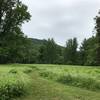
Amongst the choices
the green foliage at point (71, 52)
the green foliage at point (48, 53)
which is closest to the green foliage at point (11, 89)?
the green foliage at point (71, 52)

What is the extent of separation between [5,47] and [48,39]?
198 feet

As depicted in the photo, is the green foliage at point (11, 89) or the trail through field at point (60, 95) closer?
the green foliage at point (11, 89)

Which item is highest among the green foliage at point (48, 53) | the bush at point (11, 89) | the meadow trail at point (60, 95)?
the green foliage at point (48, 53)

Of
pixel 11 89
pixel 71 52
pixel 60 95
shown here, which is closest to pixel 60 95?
pixel 60 95

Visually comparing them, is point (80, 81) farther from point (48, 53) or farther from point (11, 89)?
point (48, 53)

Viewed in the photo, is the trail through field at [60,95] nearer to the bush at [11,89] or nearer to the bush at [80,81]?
the bush at [11,89]

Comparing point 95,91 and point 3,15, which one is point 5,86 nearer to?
point 95,91

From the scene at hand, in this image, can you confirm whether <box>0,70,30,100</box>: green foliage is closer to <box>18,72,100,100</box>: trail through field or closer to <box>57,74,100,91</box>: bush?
<box>18,72,100,100</box>: trail through field

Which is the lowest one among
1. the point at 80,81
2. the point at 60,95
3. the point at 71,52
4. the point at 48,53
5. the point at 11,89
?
the point at 60,95

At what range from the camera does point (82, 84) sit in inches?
624

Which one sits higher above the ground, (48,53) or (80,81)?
(48,53)

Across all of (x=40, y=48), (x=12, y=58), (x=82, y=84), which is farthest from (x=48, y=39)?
(x=82, y=84)

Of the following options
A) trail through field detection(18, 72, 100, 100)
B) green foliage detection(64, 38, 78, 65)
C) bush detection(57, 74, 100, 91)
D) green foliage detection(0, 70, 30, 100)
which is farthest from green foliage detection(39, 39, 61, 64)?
green foliage detection(0, 70, 30, 100)

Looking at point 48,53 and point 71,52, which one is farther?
point 48,53
